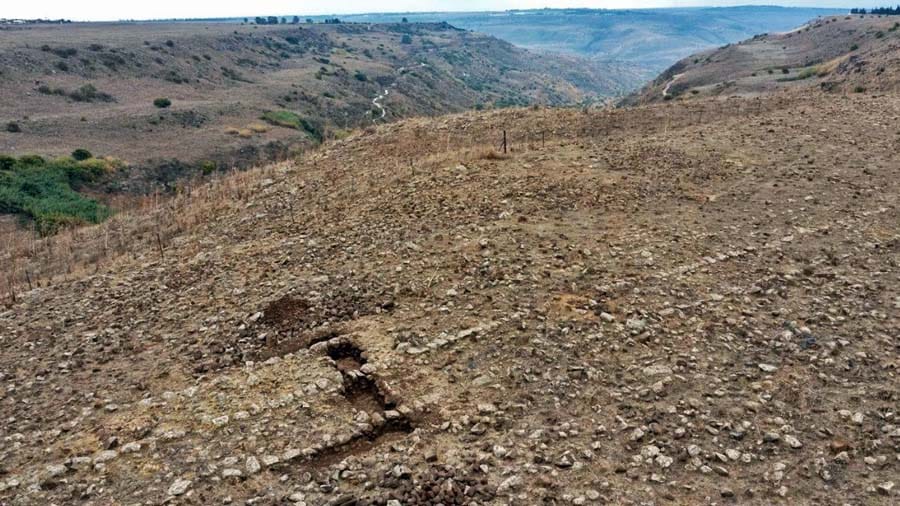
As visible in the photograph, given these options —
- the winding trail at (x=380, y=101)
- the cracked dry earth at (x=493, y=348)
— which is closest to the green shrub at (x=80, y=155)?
the winding trail at (x=380, y=101)

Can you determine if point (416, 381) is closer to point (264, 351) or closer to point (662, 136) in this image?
point (264, 351)

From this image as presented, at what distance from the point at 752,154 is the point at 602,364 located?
29.8 feet

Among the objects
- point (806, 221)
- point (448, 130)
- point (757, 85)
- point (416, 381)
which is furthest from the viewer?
point (757, 85)

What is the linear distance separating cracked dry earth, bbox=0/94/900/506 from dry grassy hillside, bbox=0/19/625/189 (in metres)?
12.0

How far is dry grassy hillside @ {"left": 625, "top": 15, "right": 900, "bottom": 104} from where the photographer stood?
95.0ft

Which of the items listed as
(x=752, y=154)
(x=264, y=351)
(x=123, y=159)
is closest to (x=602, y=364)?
(x=264, y=351)

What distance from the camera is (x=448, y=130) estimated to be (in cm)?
1764

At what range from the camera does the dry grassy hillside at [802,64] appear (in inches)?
1141

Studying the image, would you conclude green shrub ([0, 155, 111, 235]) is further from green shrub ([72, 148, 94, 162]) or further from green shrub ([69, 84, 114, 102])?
green shrub ([69, 84, 114, 102])

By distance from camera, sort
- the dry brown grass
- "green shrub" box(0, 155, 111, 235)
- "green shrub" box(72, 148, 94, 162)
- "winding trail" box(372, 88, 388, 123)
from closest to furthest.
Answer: the dry brown grass < "green shrub" box(0, 155, 111, 235) < "green shrub" box(72, 148, 94, 162) < "winding trail" box(372, 88, 388, 123)

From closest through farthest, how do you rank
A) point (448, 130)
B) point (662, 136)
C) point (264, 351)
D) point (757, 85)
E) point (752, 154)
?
1. point (264, 351)
2. point (752, 154)
3. point (662, 136)
4. point (448, 130)
5. point (757, 85)

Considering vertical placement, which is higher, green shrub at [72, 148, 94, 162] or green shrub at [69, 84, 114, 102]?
green shrub at [69, 84, 114, 102]

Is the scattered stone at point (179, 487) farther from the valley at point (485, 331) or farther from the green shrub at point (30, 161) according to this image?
the green shrub at point (30, 161)

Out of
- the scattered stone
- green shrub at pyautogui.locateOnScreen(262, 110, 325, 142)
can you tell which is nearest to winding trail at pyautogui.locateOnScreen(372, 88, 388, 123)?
green shrub at pyautogui.locateOnScreen(262, 110, 325, 142)
